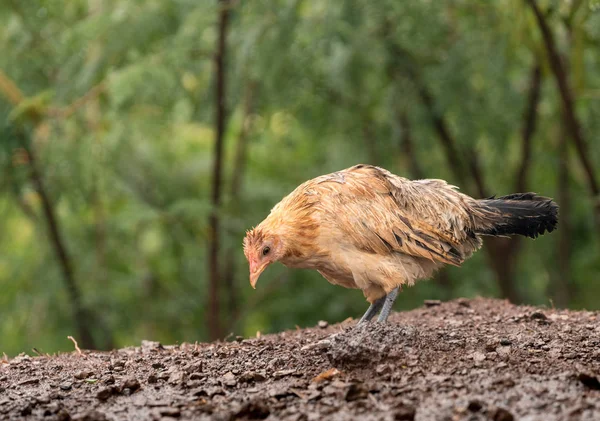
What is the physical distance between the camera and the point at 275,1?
9578mm

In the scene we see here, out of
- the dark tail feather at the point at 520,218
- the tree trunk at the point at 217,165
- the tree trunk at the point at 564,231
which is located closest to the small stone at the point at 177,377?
the dark tail feather at the point at 520,218

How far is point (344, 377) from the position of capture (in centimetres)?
443

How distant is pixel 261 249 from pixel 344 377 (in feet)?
4.29

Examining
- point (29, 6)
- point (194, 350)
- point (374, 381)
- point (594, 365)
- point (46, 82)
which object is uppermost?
point (29, 6)

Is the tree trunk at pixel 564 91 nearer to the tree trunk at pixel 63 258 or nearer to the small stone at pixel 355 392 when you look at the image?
the small stone at pixel 355 392

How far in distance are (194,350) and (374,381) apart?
69.0 inches

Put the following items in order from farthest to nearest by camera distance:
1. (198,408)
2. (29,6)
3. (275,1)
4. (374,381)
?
(29,6) → (275,1) → (374,381) → (198,408)

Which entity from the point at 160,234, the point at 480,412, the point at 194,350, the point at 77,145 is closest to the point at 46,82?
the point at 77,145

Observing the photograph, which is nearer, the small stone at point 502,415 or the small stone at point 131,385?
the small stone at point 502,415

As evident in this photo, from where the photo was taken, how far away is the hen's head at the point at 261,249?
5398 mm

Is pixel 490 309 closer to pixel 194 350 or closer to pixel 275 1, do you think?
pixel 194 350

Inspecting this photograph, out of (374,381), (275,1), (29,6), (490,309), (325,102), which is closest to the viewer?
(374,381)

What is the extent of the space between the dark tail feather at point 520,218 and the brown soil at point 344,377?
0.72m

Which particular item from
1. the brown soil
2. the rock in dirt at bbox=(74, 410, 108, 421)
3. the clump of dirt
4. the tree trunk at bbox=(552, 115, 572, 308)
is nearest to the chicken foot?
the brown soil
